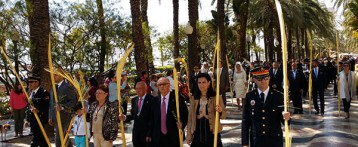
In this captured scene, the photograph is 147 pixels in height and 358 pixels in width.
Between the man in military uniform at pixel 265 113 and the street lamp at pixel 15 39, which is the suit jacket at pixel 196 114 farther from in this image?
the street lamp at pixel 15 39

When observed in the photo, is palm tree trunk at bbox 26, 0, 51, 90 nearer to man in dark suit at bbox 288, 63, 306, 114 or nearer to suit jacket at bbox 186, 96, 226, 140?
suit jacket at bbox 186, 96, 226, 140

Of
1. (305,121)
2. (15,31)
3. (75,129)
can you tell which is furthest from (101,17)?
(75,129)

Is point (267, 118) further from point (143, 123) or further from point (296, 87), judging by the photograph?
point (296, 87)

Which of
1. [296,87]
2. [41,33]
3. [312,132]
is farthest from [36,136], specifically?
[296,87]

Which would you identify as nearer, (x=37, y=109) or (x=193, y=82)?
(x=37, y=109)

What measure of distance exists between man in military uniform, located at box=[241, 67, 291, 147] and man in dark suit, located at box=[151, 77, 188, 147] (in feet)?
3.85

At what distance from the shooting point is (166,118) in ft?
20.2

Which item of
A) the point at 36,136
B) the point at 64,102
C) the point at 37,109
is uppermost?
the point at 64,102

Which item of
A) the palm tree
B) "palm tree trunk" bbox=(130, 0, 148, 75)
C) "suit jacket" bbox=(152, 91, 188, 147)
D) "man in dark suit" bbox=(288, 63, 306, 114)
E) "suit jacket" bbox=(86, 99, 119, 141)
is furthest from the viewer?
the palm tree

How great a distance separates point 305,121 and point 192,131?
281 inches

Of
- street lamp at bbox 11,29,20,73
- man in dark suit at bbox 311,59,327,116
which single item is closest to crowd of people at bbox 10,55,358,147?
street lamp at bbox 11,29,20,73

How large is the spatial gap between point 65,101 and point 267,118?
381 cm

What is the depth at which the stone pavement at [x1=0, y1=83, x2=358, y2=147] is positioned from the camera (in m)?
8.89

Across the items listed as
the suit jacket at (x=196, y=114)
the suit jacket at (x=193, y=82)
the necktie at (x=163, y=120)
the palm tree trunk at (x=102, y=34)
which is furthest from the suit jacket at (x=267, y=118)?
the palm tree trunk at (x=102, y=34)
